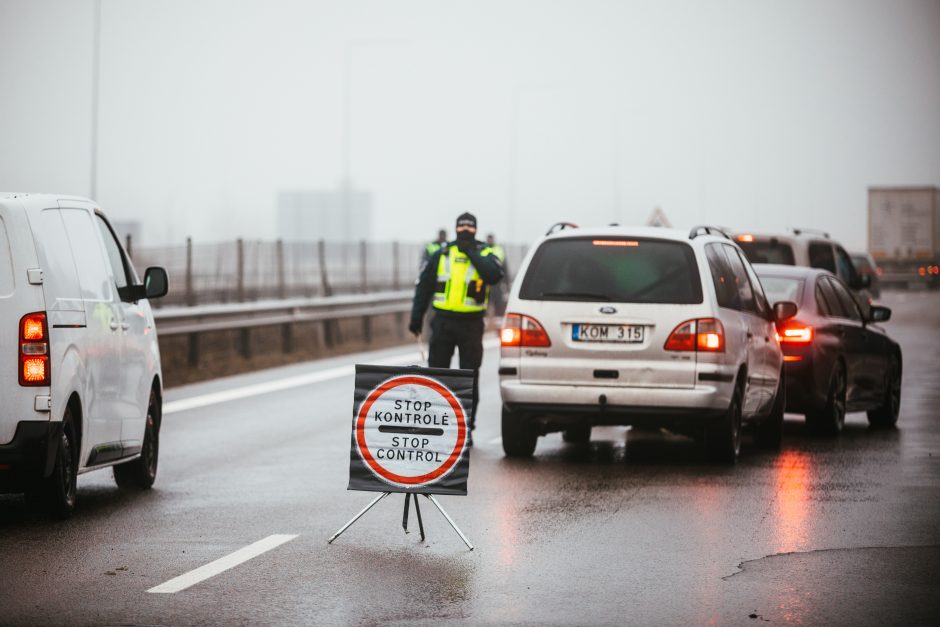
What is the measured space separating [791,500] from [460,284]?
13.3 feet

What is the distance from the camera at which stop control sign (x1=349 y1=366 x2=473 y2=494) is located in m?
9.24

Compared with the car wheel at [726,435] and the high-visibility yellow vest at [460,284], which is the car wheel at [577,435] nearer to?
the high-visibility yellow vest at [460,284]

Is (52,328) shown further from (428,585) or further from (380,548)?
(428,585)

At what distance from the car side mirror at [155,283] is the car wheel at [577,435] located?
15.8 feet

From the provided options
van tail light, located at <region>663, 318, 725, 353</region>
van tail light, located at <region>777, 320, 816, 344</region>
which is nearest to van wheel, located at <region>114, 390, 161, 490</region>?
van tail light, located at <region>663, 318, 725, 353</region>

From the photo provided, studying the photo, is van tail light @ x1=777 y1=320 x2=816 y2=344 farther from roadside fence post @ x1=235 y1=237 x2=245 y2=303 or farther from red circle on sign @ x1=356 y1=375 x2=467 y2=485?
roadside fence post @ x1=235 y1=237 x2=245 y2=303

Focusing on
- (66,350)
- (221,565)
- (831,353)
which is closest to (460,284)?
(831,353)

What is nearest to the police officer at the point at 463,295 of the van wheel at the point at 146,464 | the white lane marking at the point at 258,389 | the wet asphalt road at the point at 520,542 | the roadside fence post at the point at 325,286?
the wet asphalt road at the point at 520,542

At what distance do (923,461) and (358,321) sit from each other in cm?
2484

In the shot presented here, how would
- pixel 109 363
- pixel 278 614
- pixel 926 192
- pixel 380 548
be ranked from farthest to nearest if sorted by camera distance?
pixel 926 192, pixel 109 363, pixel 380 548, pixel 278 614

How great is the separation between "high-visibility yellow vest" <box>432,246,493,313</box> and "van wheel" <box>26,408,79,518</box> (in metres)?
4.86

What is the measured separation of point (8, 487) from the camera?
936 centimetres

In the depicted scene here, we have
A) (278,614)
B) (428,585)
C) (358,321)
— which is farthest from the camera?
(358,321)

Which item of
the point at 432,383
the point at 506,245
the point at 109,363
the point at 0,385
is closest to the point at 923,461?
the point at 432,383
